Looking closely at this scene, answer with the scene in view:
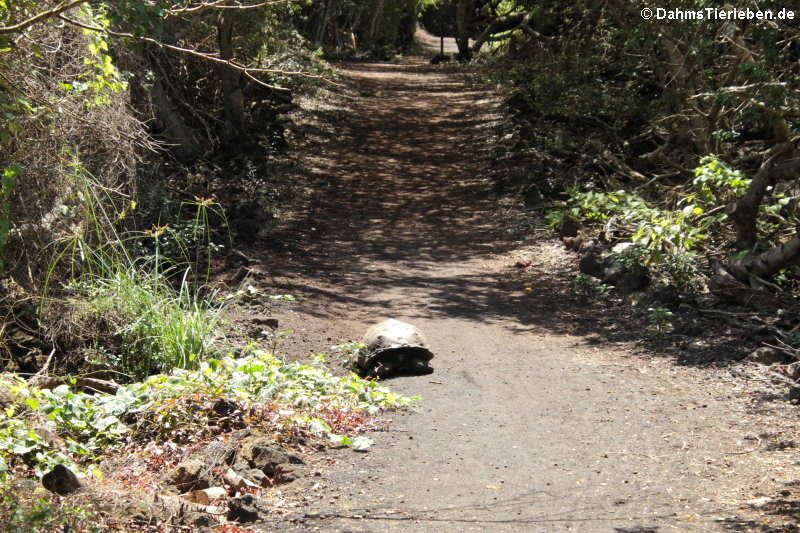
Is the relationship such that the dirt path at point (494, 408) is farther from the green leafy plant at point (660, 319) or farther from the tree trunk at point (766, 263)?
the tree trunk at point (766, 263)

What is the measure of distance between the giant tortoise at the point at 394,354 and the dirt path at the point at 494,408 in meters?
0.15

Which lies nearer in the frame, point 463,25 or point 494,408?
point 494,408

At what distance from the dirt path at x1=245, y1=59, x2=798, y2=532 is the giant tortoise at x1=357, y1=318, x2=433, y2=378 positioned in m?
0.15

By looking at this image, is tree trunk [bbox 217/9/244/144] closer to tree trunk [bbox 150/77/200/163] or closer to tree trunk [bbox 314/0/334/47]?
tree trunk [bbox 150/77/200/163]

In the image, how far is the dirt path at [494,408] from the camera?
13.8 ft

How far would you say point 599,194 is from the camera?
1081cm

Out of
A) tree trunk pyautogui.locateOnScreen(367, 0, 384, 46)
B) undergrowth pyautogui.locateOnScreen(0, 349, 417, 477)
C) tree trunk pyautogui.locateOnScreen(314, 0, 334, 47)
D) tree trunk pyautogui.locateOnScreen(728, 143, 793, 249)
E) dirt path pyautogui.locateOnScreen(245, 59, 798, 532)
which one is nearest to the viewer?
dirt path pyautogui.locateOnScreen(245, 59, 798, 532)

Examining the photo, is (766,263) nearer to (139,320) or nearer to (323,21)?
(139,320)

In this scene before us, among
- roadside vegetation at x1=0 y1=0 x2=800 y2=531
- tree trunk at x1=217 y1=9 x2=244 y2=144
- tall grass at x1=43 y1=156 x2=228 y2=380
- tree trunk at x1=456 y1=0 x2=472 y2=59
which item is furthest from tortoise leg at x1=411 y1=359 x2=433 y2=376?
tree trunk at x1=456 y1=0 x2=472 y2=59

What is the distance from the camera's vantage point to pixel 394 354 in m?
6.57

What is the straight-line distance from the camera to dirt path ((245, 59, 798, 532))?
4.20 metres

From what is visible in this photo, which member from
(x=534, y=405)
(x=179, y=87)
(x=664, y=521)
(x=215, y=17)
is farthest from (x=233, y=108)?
(x=664, y=521)

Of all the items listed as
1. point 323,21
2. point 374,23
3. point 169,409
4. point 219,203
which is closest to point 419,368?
point 169,409

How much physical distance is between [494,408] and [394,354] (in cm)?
107
